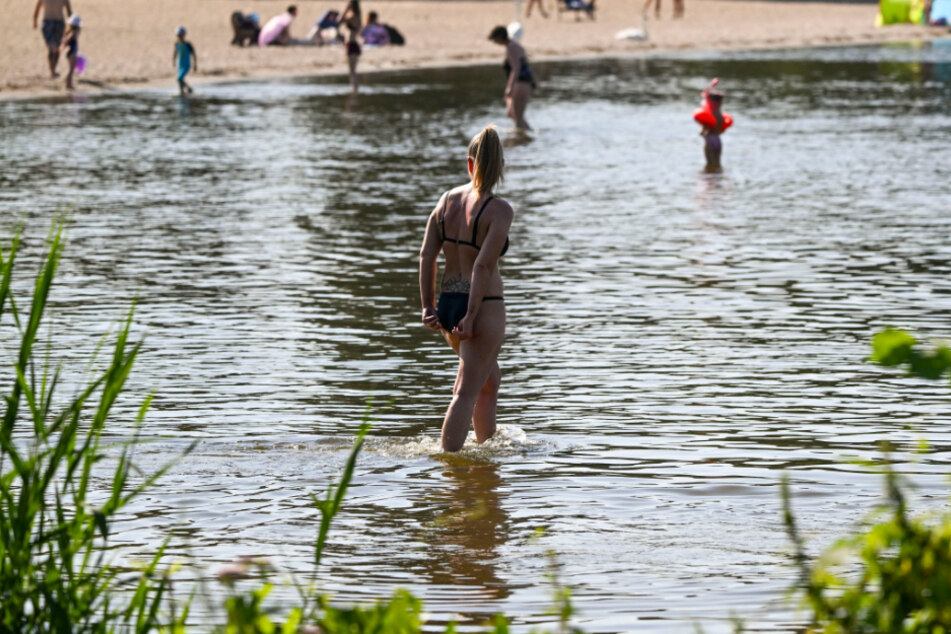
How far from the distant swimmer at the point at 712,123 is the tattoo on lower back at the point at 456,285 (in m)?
12.7

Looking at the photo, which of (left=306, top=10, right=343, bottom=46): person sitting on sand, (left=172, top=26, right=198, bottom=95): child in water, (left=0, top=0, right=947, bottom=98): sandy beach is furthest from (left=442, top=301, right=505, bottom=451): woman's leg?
(left=306, top=10, right=343, bottom=46): person sitting on sand

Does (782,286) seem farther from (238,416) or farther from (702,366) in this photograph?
(238,416)

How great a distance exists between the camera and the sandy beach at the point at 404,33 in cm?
3862

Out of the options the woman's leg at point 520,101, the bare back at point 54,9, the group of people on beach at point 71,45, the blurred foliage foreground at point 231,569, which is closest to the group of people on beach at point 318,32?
the group of people on beach at point 71,45

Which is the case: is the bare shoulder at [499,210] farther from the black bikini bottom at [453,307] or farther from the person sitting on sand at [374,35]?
the person sitting on sand at [374,35]

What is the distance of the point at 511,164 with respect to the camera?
71.1 feet

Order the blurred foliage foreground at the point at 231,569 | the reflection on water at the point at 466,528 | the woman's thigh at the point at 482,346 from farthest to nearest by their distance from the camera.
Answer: the woman's thigh at the point at 482,346, the reflection on water at the point at 466,528, the blurred foliage foreground at the point at 231,569

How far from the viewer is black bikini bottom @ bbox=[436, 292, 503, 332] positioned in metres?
8.00

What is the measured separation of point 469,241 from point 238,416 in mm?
2026

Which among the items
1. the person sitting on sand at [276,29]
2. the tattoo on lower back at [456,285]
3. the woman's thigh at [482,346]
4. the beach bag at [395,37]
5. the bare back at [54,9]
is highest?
the bare back at [54,9]

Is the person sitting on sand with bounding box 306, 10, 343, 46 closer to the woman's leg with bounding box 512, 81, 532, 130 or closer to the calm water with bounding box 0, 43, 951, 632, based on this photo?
the woman's leg with bounding box 512, 81, 532, 130

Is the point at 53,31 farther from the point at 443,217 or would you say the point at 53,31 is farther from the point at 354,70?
the point at 443,217

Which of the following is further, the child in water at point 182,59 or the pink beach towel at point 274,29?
the pink beach towel at point 274,29

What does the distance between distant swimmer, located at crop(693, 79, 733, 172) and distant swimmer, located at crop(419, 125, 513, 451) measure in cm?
1269
